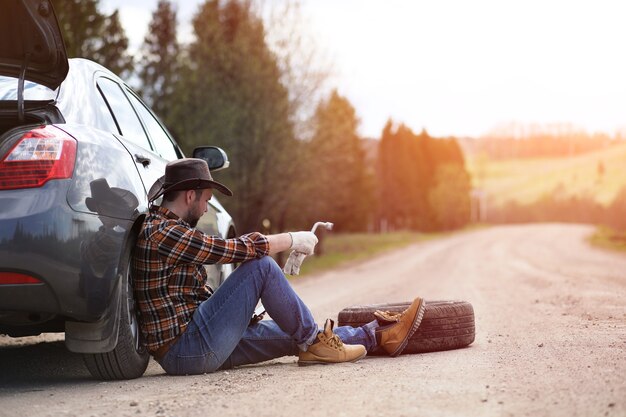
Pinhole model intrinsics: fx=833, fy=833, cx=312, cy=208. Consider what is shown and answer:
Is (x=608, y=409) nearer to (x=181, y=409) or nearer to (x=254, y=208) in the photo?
(x=181, y=409)

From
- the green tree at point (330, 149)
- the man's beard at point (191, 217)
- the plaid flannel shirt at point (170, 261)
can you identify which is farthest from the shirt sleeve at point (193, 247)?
the green tree at point (330, 149)

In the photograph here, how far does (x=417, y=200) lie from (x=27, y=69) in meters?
69.3

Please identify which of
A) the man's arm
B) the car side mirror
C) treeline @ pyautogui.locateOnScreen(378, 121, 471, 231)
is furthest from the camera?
treeline @ pyautogui.locateOnScreen(378, 121, 471, 231)

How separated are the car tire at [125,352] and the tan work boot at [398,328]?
1.57 m

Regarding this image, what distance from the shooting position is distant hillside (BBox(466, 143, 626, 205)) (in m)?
91.4

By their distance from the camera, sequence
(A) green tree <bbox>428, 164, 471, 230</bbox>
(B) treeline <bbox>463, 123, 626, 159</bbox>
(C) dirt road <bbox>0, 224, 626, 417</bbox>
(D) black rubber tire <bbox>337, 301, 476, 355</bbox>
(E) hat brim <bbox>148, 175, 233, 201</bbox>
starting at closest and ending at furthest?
(C) dirt road <bbox>0, 224, 626, 417</bbox> < (E) hat brim <bbox>148, 175, 233, 201</bbox> < (D) black rubber tire <bbox>337, 301, 476, 355</bbox> < (A) green tree <bbox>428, 164, 471, 230</bbox> < (B) treeline <bbox>463, 123, 626, 159</bbox>

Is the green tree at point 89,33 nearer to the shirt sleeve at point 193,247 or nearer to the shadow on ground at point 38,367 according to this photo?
the shadow on ground at point 38,367

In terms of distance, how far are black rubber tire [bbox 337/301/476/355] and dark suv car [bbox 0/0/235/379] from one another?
160 centimetres

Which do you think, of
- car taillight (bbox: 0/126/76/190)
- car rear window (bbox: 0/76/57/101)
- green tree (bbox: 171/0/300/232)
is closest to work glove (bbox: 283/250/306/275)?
car taillight (bbox: 0/126/76/190)

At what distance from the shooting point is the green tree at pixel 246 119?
21.7 m

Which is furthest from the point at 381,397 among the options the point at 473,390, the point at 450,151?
the point at 450,151

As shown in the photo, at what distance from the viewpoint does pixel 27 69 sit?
15.2ft

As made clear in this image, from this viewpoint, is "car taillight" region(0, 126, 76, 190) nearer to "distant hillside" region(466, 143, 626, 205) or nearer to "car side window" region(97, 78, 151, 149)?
"car side window" region(97, 78, 151, 149)

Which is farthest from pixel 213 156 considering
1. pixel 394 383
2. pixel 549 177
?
pixel 549 177
